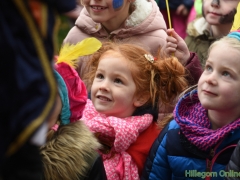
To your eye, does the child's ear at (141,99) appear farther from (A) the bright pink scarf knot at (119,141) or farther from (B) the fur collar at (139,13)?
(B) the fur collar at (139,13)

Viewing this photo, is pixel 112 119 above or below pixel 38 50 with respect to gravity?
below

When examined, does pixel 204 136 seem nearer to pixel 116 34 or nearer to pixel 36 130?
pixel 116 34

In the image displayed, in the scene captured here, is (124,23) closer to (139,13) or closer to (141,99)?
(139,13)

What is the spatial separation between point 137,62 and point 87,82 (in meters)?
0.42

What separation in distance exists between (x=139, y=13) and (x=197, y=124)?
3.83ft

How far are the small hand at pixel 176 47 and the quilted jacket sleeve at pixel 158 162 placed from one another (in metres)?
0.61

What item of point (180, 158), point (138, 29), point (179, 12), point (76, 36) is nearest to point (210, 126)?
point (180, 158)

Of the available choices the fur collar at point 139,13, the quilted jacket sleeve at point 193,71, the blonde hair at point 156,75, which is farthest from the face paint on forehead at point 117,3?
the quilted jacket sleeve at point 193,71

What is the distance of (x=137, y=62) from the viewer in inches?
109

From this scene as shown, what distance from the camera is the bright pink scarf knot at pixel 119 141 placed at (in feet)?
8.43

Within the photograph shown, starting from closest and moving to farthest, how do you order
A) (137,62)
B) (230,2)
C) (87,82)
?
(137,62) < (87,82) < (230,2)

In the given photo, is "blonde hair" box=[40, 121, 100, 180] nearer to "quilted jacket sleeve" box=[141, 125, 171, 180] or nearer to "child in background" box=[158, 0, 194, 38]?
"quilted jacket sleeve" box=[141, 125, 171, 180]

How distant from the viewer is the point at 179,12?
523cm

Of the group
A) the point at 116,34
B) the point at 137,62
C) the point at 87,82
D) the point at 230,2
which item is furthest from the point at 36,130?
the point at 230,2
